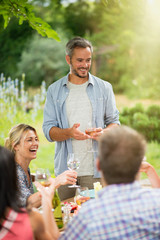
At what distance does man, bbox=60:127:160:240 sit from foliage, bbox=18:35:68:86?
269 inches

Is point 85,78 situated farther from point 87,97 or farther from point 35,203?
point 35,203

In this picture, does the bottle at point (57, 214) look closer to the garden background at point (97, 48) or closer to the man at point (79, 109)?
the man at point (79, 109)

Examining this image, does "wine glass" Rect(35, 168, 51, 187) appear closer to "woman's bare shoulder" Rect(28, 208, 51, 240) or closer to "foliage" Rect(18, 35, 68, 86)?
"woman's bare shoulder" Rect(28, 208, 51, 240)

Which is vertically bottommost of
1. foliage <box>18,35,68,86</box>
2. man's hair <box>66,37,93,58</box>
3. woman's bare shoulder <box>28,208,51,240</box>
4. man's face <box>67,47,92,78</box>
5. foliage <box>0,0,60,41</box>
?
woman's bare shoulder <box>28,208,51,240</box>

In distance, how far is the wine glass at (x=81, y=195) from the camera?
6.82 feet

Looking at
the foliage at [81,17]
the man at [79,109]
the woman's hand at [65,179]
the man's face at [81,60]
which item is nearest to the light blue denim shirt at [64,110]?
the man at [79,109]

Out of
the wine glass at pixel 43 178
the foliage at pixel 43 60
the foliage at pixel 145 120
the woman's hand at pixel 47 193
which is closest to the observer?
the woman's hand at pixel 47 193

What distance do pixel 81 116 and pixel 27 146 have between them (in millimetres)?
656

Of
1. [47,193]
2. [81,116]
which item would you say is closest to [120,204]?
[47,193]

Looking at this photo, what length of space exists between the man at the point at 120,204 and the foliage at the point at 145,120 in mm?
5426

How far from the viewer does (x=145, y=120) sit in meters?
6.73

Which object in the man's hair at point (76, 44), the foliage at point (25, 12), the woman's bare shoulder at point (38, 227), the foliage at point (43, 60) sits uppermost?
the foliage at point (43, 60)

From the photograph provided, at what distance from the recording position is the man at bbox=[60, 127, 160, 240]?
1225 millimetres

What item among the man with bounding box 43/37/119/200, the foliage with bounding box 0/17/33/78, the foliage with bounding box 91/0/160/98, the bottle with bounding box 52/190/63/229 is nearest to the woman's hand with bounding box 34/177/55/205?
the bottle with bounding box 52/190/63/229
